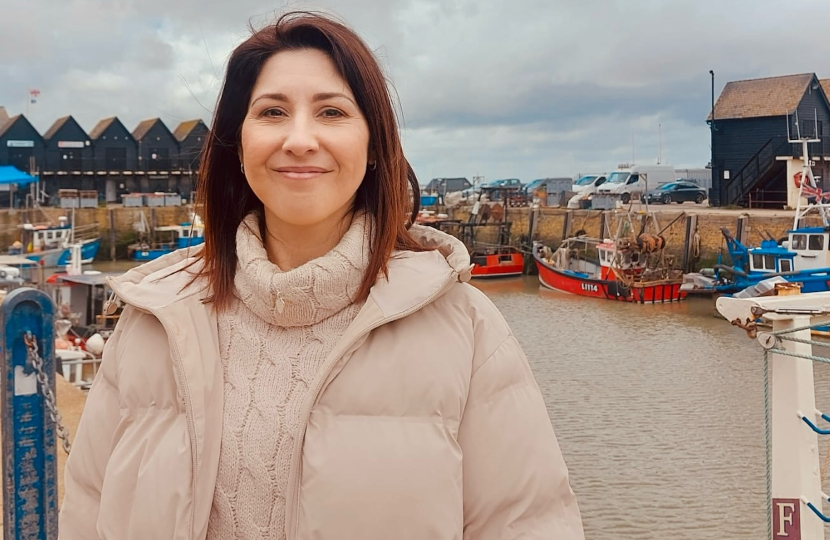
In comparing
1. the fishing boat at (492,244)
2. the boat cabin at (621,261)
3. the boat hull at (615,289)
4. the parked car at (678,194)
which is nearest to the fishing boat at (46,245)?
the fishing boat at (492,244)

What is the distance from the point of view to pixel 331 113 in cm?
147

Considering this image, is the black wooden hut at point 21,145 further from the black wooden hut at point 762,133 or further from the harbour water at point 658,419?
the harbour water at point 658,419

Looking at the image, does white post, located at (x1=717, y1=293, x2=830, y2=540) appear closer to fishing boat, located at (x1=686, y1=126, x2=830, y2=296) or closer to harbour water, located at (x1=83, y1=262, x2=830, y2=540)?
harbour water, located at (x1=83, y1=262, x2=830, y2=540)

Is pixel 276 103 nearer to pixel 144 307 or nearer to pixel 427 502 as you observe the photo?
pixel 144 307

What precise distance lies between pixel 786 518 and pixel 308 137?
6.73 feet

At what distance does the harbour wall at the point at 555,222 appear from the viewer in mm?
22484

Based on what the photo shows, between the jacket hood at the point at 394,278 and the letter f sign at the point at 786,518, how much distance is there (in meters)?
1.71

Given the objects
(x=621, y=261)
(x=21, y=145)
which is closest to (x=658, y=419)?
(x=621, y=261)

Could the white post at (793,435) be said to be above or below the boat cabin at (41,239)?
below

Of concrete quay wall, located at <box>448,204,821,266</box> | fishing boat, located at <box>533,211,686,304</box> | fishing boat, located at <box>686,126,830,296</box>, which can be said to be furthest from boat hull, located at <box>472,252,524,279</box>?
fishing boat, located at <box>686,126,830,296</box>

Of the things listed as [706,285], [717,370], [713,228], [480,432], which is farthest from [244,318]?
[713,228]

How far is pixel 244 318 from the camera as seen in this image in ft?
4.92

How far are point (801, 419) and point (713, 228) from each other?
2227 cm

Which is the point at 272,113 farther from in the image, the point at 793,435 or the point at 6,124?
the point at 6,124
